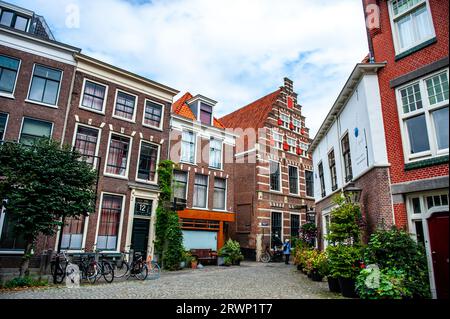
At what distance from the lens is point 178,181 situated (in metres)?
19.3

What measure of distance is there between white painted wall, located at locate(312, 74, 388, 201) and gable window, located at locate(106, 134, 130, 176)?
38.6 ft

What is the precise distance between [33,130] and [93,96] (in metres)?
3.68

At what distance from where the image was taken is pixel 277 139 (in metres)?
26.7

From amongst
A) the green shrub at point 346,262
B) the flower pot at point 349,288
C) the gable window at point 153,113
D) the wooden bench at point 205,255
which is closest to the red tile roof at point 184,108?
the gable window at point 153,113

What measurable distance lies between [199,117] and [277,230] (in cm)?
1181

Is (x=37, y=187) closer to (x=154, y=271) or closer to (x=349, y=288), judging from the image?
(x=154, y=271)

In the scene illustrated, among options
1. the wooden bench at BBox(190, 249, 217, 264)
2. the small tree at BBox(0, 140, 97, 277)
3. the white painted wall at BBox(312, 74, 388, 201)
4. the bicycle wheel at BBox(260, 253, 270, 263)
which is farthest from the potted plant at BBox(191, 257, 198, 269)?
the white painted wall at BBox(312, 74, 388, 201)

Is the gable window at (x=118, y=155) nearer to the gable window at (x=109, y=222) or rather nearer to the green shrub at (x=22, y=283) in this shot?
the gable window at (x=109, y=222)

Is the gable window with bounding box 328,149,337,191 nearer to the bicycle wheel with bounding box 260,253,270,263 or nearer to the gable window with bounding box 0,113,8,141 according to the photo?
the bicycle wheel with bounding box 260,253,270,263

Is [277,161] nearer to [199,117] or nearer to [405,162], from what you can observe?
[199,117]

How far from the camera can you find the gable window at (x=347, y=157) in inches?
477

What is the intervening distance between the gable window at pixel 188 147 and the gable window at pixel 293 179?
36.5ft
